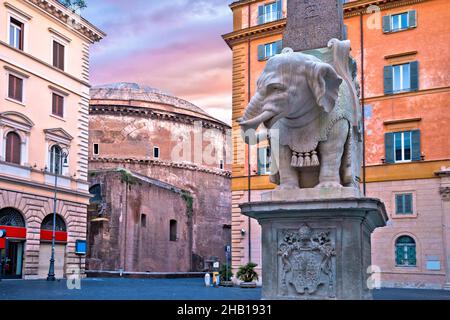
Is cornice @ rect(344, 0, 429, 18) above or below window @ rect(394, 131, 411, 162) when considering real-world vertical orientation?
above

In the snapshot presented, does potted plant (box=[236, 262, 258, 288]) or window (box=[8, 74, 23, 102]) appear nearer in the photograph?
potted plant (box=[236, 262, 258, 288])

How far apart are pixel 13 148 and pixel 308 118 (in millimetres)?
28633

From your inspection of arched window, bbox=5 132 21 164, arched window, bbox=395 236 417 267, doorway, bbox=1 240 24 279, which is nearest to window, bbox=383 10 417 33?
arched window, bbox=395 236 417 267

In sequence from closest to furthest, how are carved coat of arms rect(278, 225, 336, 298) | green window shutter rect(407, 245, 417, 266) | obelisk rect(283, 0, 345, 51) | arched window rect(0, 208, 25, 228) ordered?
carved coat of arms rect(278, 225, 336, 298) < obelisk rect(283, 0, 345, 51) < green window shutter rect(407, 245, 417, 266) < arched window rect(0, 208, 25, 228)

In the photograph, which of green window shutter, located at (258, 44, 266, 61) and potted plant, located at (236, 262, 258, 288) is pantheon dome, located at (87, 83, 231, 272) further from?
potted plant, located at (236, 262, 258, 288)

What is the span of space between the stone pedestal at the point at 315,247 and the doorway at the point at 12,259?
92.6 feet

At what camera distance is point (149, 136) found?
61969 millimetres

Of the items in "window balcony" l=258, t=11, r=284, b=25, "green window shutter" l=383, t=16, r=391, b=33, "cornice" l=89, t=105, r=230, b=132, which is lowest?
"green window shutter" l=383, t=16, r=391, b=33

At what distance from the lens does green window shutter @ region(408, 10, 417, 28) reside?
32.5 meters

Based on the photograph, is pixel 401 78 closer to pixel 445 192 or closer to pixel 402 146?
pixel 402 146

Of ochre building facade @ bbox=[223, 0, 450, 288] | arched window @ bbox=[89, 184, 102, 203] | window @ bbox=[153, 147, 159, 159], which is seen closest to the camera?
ochre building facade @ bbox=[223, 0, 450, 288]

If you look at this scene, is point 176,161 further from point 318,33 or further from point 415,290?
point 318,33

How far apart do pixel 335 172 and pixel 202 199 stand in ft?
190

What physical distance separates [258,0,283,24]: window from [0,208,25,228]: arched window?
1750 cm
